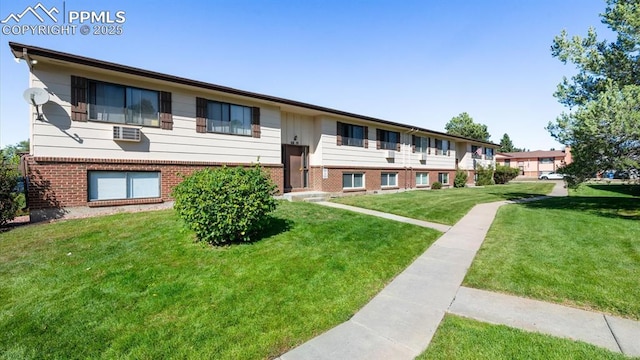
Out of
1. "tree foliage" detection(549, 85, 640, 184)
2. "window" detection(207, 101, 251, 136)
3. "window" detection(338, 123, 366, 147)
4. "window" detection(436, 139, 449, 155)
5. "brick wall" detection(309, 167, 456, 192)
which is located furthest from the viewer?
"window" detection(436, 139, 449, 155)

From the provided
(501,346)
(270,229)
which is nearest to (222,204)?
(270,229)

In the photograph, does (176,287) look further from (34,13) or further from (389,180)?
(389,180)

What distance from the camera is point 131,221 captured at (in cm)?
762

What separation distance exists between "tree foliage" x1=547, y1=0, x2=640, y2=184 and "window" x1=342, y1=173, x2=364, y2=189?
8.91 meters

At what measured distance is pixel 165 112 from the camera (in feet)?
32.5

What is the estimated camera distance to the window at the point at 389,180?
18.5m

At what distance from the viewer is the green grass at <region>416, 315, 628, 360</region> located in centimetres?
279

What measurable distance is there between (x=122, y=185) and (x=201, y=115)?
11.7ft

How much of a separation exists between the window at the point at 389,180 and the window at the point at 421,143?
361 centimetres

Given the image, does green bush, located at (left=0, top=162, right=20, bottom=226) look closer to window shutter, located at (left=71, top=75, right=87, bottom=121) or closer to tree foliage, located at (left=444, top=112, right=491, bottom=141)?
window shutter, located at (left=71, top=75, right=87, bottom=121)

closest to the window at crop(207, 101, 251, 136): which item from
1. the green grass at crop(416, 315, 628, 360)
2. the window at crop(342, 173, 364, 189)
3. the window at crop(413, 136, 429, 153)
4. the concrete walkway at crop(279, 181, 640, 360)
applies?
the window at crop(342, 173, 364, 189)

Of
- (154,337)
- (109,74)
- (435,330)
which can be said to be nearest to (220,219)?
(154,337)

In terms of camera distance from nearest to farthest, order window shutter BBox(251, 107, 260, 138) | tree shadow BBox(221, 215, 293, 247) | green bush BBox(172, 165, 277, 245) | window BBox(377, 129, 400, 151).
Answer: green bush BBox(172, 165, 277, 245) → tree shadow BBox(221, 215, 293, 247) → window shutter BBox(251, 107, 260, 138) → window BBox(377, 129, 400, 151)

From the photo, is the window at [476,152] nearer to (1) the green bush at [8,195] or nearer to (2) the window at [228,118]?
(2) the window at [228,118]
